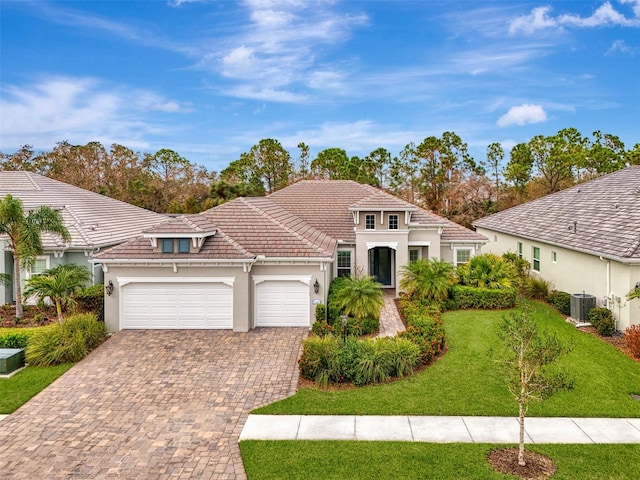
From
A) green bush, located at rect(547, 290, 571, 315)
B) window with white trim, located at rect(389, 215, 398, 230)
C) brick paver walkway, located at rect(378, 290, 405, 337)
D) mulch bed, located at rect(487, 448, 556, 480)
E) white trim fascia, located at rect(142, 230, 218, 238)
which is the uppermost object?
window with white trim, located at rect(389, 215, 398, 230)

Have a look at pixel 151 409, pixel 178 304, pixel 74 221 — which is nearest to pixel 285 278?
pixel 178 304

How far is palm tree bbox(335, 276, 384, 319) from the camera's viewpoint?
52.9 ft

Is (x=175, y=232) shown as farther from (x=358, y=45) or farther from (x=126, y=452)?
(x=358, y=45)

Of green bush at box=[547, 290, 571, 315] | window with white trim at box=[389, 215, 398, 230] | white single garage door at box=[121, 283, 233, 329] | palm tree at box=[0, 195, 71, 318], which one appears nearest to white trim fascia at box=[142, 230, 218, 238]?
white single garage door at box=[121, 283, 233, 329]

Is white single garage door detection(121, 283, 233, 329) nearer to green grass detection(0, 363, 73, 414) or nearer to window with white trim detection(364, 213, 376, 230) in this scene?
green grass detection(0, 363, 73, 414)

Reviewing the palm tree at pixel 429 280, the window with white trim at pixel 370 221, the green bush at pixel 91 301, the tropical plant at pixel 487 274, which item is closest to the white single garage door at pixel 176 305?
the green bush at pixel 91 301

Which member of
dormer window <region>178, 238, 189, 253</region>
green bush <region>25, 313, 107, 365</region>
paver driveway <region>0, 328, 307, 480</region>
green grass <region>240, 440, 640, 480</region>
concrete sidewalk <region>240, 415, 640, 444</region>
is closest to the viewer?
green grass <region>240, 440, 640, 480</region>

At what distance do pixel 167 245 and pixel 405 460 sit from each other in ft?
39.4

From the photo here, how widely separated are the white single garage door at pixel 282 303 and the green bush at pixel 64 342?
5.84m

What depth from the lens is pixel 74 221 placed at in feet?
68.7

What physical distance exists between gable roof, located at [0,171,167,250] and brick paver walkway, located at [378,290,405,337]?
13.0 m

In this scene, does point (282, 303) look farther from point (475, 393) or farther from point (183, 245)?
point (475, 393)

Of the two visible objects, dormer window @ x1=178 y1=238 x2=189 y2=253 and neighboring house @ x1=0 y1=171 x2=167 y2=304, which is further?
neighboring house @ x1=0 y1=171 x2=167 y2=304

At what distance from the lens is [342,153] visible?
5150 cm
